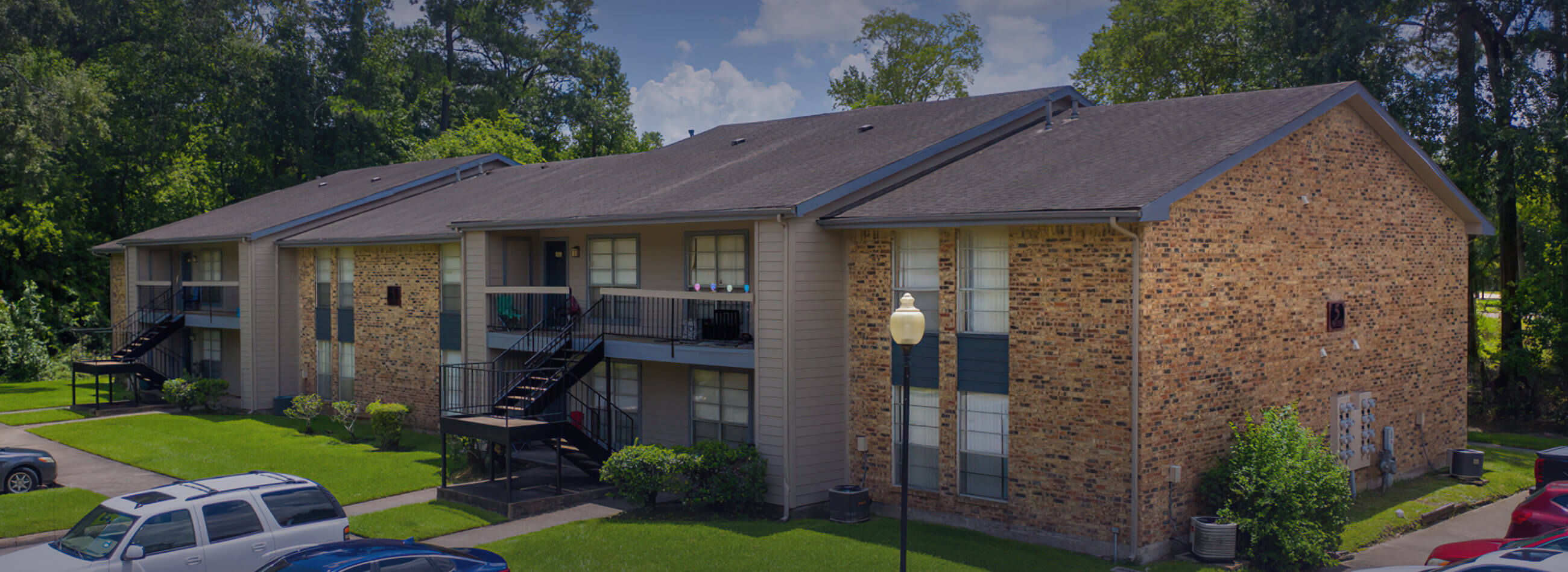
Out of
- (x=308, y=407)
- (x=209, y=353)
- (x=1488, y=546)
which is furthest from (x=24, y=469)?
(x=1488, y=546)

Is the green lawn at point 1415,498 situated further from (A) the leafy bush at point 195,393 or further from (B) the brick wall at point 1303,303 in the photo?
(A) the leafy bush at point 195,393

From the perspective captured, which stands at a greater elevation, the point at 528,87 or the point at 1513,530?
the point at 528,87

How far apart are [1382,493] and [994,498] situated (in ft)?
25.4

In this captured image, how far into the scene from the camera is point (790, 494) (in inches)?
635

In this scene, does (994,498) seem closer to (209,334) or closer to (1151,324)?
(1151,324)

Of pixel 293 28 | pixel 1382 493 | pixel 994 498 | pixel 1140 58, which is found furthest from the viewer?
pixel 293 28

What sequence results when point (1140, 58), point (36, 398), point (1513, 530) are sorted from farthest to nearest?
point (1140, 58), point (36, 398), point (1513, 530)

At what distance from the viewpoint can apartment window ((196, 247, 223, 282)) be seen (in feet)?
108

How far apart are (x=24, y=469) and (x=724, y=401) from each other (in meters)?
12.4

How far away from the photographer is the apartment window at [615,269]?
20.8m

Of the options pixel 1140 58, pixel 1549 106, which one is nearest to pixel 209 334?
pixel 1140 58

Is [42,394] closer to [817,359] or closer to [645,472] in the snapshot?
[645,472]

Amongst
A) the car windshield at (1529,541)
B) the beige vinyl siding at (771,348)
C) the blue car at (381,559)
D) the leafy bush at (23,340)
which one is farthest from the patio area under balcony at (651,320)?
the leafy bush at (23,340)

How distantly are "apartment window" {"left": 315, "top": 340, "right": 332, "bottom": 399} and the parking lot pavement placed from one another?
24951 millimetres
